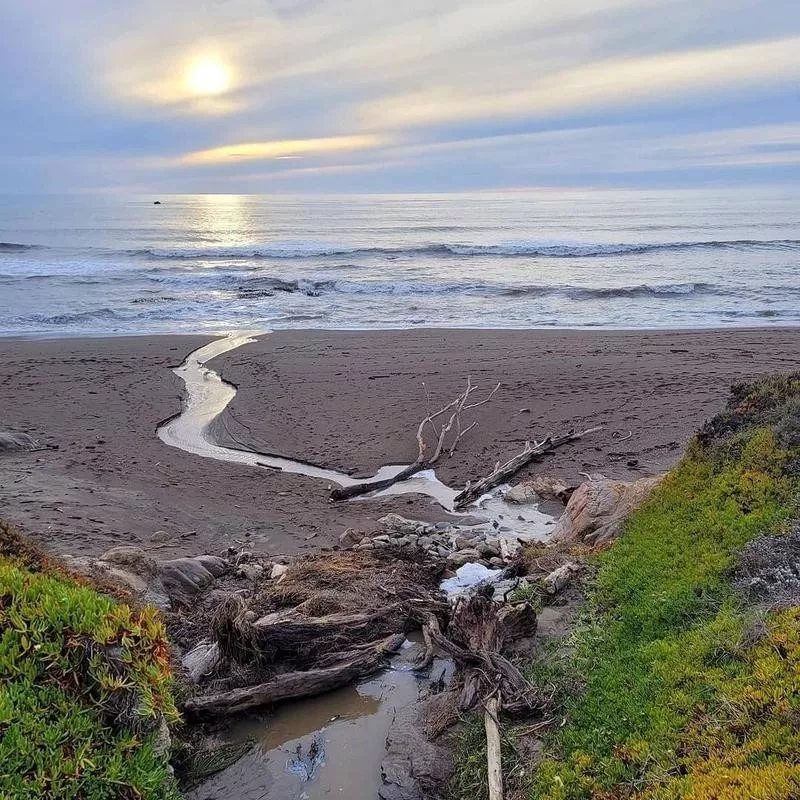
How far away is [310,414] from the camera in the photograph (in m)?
13.6

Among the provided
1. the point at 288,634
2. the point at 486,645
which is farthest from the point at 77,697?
the point at 486,645

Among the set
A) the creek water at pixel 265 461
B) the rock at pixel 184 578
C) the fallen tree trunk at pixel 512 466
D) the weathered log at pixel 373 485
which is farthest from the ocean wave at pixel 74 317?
the rock at pixel 184 578

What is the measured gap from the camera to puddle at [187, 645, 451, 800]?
13.5ft

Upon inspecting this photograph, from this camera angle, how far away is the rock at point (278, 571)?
700cm

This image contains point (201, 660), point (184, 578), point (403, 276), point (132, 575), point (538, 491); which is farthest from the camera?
point (403, 276)

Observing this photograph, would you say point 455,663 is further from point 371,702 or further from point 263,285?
point 263,285

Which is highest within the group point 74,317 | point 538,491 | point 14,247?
point 14,247

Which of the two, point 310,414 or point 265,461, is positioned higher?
point 310,414

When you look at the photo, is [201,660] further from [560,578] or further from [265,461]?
[265,461]

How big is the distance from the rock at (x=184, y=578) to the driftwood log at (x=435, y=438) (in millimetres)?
3019

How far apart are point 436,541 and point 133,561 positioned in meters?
3.51

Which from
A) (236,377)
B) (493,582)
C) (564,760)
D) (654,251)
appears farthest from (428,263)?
(564,760)

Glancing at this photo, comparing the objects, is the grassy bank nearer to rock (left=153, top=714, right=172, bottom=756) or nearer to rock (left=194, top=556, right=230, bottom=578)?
rock (left=153, top=714, right=172, bottom=756)

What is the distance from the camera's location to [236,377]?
16344 millimetres
